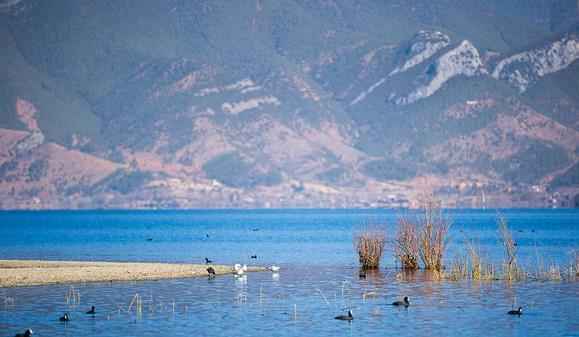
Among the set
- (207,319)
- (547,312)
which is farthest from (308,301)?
(547,312)

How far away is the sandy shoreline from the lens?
45862 mm

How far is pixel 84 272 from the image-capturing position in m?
48.9

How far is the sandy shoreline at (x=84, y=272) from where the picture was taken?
45.9 meters

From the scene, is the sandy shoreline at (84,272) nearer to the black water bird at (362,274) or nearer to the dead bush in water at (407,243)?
the black water bird at (362,274)

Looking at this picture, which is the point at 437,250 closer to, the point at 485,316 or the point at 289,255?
the point at 485,316

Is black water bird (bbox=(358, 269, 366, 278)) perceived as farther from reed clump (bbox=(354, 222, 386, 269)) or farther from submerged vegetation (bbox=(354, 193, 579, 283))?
submerged vegetation (bbox=(354, 193, 579, 283))

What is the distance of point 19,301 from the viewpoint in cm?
3909

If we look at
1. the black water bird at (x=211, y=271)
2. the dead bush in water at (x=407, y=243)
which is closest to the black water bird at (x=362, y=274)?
the dead bush in water at (x=407, y=243)

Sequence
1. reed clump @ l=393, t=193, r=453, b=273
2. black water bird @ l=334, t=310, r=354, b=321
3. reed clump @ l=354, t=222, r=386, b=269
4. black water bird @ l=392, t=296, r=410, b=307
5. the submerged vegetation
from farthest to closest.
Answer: reed clump @ l=354, t=222, r=386, b=269, the submerged vegetation, reed clump @ l=393, t=193, r=453, b=273, black water bird @ l=392, t=296, r=410, b=307, black water bird @ l=334, t=310, r=354, b=321

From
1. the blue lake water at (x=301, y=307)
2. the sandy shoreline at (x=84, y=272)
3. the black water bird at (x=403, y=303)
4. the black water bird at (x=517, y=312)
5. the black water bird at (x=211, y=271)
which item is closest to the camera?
the blue lake water at (x=301, y=307)

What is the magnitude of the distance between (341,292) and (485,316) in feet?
26.4

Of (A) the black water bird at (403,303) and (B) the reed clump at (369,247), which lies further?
(B) the reed clump at (369,247)

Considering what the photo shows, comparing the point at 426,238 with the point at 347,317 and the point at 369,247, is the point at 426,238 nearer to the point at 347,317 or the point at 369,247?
the point at 369,247

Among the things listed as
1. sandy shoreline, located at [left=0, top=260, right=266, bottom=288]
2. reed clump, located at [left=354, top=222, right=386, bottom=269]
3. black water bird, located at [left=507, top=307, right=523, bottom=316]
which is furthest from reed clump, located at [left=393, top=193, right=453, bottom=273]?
black water bird, located at [left=507, top=307, right=523, bottom=316]
